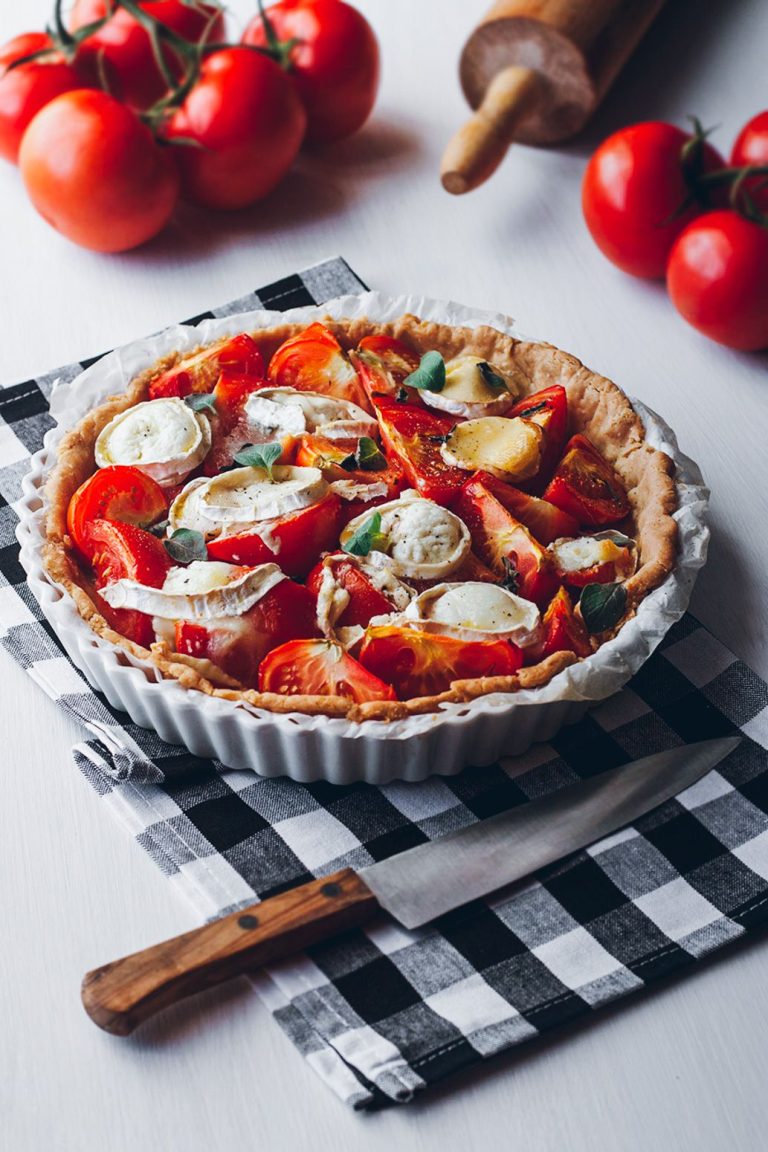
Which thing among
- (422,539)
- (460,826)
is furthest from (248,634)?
(460,826)

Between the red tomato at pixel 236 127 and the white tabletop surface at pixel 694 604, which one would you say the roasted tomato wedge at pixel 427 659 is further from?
the red tomato at pixel 236 127

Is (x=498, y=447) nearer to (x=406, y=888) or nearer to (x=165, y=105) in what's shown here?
(x=406, y=888)

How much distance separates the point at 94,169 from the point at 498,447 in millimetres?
1218

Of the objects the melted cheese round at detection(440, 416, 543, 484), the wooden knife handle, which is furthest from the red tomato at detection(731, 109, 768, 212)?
the wooden knife handle

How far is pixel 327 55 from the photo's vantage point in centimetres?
312

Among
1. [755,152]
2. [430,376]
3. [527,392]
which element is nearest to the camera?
[430,376]

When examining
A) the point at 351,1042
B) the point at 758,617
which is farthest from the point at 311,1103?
the point at 758,617

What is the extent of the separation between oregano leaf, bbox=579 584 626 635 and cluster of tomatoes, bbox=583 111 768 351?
1000mm

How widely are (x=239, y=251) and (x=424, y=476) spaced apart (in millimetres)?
1173

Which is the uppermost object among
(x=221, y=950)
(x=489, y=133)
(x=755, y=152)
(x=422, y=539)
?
(x=755, y=152)

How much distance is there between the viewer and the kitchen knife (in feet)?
5.35

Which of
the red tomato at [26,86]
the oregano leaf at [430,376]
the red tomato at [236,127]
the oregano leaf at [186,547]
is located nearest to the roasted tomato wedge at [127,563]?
the oregano leaf at [186,547]

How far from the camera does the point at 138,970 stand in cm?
163

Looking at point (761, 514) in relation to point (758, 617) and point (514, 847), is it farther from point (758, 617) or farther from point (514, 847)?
point (514, 847)
